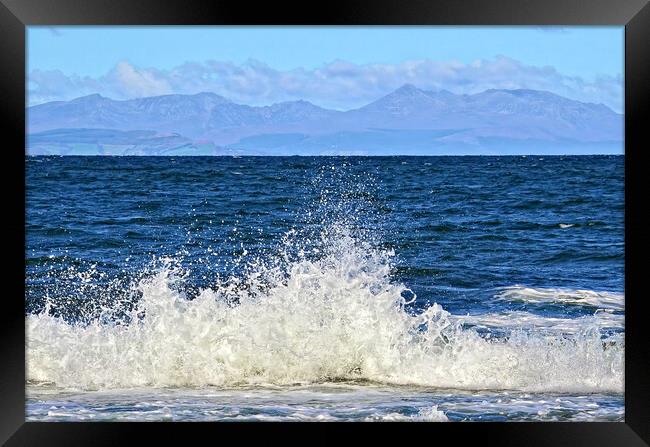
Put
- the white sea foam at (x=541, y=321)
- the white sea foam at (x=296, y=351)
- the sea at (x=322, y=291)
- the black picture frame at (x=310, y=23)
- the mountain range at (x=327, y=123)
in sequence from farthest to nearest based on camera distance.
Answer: the mountain range at (x=327, y=123) → the white sea foam at (x=541, y=321) → the white sea foam at (x=296, y=351) → the sea at (x=322, y=291) → the black picture frame at (x=310, y=23)

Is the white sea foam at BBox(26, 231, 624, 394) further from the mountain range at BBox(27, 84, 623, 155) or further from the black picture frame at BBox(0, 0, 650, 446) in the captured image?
the mountain range at BBox(27, 84, 623, 155)

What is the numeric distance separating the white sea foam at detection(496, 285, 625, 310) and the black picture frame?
651 cm

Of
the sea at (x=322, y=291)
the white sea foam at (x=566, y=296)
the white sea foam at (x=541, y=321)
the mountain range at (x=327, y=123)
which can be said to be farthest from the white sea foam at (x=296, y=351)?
the mountain range at (x=327, y=123)

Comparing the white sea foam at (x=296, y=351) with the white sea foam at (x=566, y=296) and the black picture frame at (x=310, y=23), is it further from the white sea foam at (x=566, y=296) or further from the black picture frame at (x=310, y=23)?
the white sea foam at (x=566, y=296)

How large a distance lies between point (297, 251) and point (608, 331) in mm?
6080

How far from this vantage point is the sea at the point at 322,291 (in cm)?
566

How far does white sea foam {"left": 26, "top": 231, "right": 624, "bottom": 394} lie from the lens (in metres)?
6.01

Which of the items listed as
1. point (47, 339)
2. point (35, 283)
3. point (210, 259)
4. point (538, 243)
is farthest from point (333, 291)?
point (538, 243)

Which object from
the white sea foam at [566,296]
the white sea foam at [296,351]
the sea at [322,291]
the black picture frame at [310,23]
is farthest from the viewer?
the white sea foam at [566,296]

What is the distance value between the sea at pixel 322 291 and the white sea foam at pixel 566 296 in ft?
0.12

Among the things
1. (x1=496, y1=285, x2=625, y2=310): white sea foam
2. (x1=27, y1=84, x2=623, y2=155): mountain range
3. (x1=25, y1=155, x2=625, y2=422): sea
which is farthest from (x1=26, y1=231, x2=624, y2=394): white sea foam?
(x1=27, y1=84, x2=623, y2=155): mountain range

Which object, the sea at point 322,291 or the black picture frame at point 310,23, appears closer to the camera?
the black picture frame at point 310,23

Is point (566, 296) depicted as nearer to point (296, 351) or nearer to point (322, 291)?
point (322, 291)

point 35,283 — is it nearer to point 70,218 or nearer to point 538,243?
point 70,218
